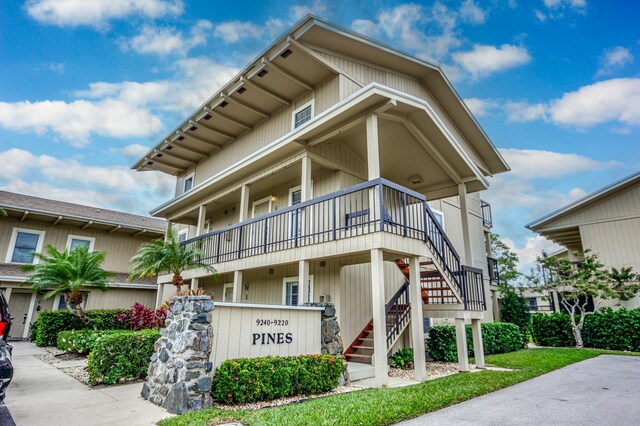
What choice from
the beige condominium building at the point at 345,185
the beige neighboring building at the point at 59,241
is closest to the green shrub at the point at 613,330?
the beige condominium building at the point at 345,185

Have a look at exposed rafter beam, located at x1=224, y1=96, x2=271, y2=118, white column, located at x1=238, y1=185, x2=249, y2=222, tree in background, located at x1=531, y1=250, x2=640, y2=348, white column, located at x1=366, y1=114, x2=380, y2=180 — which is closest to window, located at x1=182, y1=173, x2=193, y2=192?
exposed rafter beam, located at x1=224, y1=96, x2=271, y2=118

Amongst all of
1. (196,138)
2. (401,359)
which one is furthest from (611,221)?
(196,138)

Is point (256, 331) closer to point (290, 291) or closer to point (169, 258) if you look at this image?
point (290, 291)

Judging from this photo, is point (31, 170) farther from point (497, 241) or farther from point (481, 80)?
point (497, 241)

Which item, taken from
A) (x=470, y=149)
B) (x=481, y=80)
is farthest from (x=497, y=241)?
(x=470, y=149)

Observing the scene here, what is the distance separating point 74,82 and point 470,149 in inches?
774

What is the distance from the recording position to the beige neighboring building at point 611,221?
14.1m

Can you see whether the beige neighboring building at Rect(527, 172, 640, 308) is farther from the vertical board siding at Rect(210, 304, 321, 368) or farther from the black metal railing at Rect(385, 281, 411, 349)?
the vertical board siding at Rect(210, 304, 321, 368)

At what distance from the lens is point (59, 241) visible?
→ 61.1 ft

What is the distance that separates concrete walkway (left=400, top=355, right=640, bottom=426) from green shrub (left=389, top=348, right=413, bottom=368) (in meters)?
3.17

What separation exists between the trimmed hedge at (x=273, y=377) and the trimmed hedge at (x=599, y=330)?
12077mm

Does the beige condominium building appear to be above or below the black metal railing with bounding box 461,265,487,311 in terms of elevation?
above

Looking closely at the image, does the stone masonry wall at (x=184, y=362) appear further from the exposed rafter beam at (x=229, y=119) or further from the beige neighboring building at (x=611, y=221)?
the beige neighboring building at (x=611, y=221)

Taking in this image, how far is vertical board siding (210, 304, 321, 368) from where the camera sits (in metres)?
6.10
